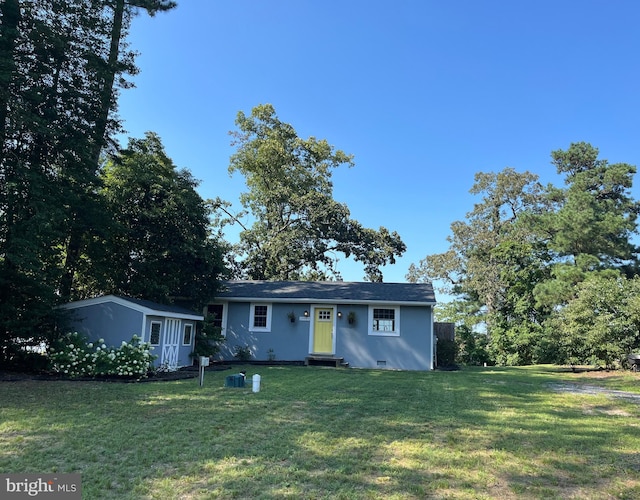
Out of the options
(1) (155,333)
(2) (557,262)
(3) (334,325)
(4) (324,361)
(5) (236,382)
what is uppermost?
(2) (557,262)

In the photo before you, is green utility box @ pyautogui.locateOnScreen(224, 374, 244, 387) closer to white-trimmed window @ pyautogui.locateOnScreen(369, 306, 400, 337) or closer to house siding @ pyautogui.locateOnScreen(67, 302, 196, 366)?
house siding @ pyautogui.locateOnScreen(67, 302, 196, 366)

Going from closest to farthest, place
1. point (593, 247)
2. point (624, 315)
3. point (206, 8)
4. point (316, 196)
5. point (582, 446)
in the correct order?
point (582, 446), point (206, 8), point (624, 315), point (593, 247), point (316, 196)

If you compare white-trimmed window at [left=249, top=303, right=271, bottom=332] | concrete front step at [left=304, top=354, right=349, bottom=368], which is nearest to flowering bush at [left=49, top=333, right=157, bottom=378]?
white-trimmed window at [left=249, top=303, right=271, bottom=332]

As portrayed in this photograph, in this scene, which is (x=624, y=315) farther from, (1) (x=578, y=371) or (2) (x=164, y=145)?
(2) (x=164, y=145)

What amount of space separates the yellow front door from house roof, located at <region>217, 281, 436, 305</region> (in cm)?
69

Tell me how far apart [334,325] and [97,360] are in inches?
323

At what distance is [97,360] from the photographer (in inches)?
435

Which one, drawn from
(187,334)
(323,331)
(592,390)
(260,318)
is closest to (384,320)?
(323,331)

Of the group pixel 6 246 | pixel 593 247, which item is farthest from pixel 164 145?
pixel 593 247

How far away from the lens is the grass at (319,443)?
151 inches

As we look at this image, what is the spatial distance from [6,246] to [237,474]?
9.57 metres

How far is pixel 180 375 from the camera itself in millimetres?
12133

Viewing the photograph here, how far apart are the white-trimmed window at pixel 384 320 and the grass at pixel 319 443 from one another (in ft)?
23.4

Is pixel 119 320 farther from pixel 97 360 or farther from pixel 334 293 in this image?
pixel 334 293
